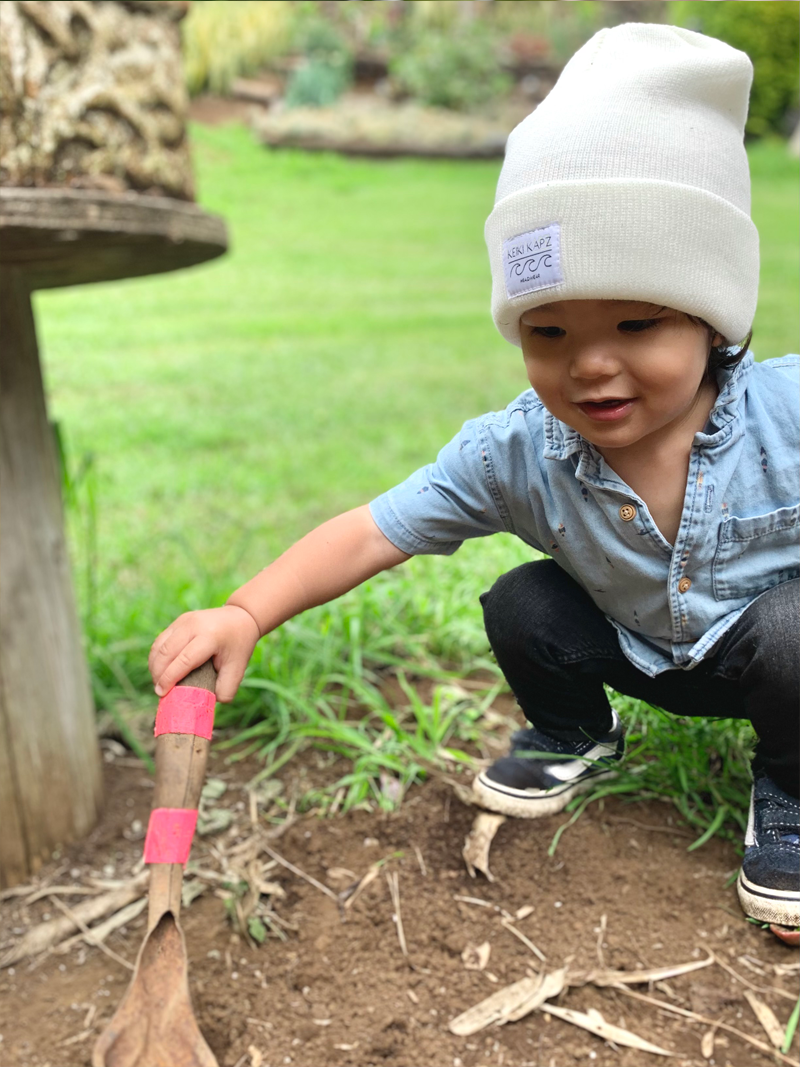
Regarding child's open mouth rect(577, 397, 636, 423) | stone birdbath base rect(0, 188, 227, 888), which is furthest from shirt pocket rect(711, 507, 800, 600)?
stone birdbath base rect(0, 188, 227, 888)

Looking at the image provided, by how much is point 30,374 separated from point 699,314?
1.15 meters

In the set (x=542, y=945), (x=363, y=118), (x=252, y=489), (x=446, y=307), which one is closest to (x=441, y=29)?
(x=363, y=118)

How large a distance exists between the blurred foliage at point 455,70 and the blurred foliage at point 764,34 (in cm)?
199

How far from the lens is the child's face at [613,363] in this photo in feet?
3.91

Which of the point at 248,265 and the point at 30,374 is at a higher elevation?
the point at 30,374

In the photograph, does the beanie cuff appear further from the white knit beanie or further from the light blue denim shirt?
the light blue denim shirt

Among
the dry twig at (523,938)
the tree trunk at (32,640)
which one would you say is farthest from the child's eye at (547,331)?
the tree trunk at (32,640)

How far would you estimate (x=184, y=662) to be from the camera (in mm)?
1268

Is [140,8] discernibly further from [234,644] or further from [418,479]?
[234,644]

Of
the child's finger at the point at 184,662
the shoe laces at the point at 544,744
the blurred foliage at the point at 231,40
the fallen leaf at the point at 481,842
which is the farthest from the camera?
the blurred foliage at the point at 231,40

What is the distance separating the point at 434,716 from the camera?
6.09ft

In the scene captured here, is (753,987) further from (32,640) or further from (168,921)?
(32,640)

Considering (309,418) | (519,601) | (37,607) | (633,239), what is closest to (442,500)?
(519,601)

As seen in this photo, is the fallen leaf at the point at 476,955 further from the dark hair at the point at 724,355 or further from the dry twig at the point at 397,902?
the dark hair at the point at 724,355
